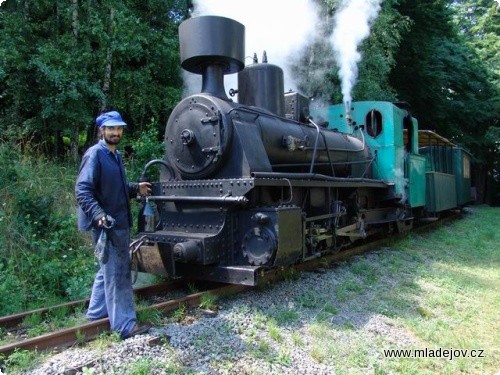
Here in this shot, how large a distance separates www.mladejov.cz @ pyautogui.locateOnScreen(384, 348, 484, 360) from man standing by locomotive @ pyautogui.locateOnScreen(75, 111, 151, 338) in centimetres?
199

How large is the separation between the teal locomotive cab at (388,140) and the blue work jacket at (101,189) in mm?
5752

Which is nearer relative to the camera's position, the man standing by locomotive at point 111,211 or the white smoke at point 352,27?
the man standing by locomotive at point 111,211

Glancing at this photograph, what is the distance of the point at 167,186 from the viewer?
5.16 meters

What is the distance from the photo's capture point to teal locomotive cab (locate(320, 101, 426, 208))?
826 centimetres

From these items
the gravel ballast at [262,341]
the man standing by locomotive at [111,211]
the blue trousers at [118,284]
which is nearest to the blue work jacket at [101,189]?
the man standing by locomotive at [111,211]

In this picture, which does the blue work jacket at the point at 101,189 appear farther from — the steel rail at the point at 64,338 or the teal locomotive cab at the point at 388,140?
the teal locomotive cab at the point at 388,140

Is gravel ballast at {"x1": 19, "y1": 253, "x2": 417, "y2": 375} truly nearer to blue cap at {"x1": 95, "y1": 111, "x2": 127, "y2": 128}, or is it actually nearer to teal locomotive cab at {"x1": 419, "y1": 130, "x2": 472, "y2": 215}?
blue cap at {"x1": 95, "y1": 111, "x2": 127, "y2": 128}

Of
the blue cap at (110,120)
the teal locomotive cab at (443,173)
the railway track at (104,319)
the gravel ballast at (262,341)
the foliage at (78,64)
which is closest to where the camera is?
the gravel ballast at (262,341)

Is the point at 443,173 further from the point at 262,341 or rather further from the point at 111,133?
the point at 111,133

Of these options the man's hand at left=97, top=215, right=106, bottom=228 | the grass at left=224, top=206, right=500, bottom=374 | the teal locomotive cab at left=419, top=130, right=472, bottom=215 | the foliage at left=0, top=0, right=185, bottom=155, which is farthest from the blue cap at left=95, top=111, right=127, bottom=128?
the teal locomotive cab at left=419, top=130, right=472, bottom=215

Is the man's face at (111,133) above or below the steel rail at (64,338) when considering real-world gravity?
above

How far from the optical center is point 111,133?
11.9 ft

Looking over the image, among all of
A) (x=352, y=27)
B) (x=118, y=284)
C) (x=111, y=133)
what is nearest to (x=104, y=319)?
(x=118, y=284)

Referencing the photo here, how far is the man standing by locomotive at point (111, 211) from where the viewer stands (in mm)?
3447
